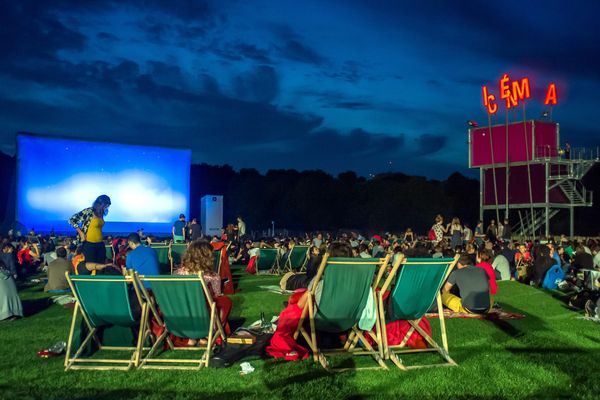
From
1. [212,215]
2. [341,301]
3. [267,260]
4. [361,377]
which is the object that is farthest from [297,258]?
[361,377]

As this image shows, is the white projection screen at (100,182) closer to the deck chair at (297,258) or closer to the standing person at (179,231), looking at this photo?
the standing person at (179,231)

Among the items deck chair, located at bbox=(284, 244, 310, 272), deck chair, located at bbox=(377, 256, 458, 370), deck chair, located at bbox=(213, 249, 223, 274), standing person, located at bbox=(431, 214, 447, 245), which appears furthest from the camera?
standing person, located at bbox=(431, 214, 447, 245)

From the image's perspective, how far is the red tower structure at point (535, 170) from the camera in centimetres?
3828

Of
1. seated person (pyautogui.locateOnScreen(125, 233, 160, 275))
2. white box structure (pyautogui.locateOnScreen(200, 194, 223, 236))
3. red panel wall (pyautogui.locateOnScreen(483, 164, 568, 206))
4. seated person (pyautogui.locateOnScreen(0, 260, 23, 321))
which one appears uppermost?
red panel wall (pyautogui.locateOnScreen(483, 164, 568, 206))

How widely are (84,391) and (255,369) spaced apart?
4.51ft

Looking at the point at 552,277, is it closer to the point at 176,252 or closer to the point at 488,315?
the point at 488,315

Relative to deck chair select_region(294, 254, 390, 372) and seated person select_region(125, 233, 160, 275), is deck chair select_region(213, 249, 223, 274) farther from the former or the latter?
deck chair select_region(294, 254, 390, 372)

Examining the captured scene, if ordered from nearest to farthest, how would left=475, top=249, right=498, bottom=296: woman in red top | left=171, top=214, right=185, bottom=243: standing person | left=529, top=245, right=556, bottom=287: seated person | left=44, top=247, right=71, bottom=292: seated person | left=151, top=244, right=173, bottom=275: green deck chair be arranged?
left=475, top=249, right=498, bottom=296: woman in red top
left=44, top=247, right=71, bottom=292: seated person
left=529, top=245, right=556, bottom=287: seated person
left=151, top=244, right=173, bottom=275: green deck chair
left=171, top=214, right=185, bottom=243: standing person

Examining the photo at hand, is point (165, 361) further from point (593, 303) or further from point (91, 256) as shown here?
point (593, 303)

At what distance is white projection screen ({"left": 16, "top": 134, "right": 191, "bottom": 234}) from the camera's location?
21925 millimetres

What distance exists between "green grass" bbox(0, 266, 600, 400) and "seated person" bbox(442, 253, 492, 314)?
1.31 meters

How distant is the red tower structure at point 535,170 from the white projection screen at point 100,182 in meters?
20.8

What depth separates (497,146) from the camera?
41625 millimetres

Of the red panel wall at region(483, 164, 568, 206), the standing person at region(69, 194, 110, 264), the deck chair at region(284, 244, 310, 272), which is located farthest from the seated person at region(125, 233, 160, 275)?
the red panel wall at region(483, 164, 568, 206)
